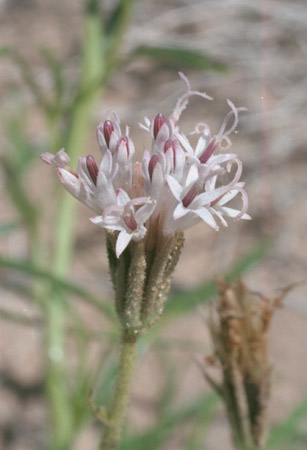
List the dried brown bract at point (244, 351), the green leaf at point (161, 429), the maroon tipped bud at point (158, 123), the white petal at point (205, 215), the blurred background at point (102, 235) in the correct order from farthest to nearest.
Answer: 1. the blurred background at point (102, 235)
2. the green leaf at point (161, 429)
3. the dried brown bract at point (244, 351)
4. the maroon tipped bud at point (158, 123)
5. the white petal at point (205, 215)

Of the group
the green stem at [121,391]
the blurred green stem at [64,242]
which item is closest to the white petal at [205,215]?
the green stem at [121,391]

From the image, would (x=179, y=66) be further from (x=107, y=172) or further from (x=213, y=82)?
(x=107, y=172)

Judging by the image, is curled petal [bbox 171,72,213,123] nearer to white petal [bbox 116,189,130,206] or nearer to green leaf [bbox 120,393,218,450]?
white petal [bbox 116,189,130,206]

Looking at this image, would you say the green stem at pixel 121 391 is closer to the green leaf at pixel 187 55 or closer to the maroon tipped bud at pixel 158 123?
the maroon tipped bud at pixel 158 123

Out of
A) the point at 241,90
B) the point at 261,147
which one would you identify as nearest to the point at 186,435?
the point at 261,147

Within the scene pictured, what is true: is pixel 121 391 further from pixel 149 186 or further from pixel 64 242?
pixel 64 242

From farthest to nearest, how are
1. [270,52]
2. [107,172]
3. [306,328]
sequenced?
[270,52] → [306,328] → [107,172]
